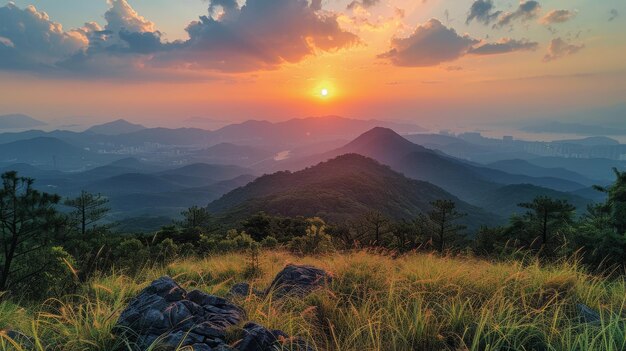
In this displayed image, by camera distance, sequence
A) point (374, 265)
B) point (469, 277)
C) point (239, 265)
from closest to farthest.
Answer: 1. point (469, 277)
2. point (374, 265)
3. point (239, 265)

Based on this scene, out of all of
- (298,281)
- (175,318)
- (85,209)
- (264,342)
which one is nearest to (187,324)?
(175,318)

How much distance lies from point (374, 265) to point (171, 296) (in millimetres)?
4844

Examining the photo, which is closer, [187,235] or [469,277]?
[469,277]

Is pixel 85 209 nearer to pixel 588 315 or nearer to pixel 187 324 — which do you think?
pixel 187 324

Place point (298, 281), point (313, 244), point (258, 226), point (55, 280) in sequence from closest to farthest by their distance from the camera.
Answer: point (298, 281) < point (55, 280) < point (313, 244) < point (258, 226)

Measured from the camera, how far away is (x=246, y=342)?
12.5 feet

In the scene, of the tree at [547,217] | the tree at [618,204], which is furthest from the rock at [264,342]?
the tree at [547,217]

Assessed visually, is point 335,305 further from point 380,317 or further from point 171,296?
point 171,296

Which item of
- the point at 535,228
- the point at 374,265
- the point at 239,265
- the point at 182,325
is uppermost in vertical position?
the point at 182,325

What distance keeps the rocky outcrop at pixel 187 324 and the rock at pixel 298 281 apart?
1867mm

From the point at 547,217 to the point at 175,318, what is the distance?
3528cm

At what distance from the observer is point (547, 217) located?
1206 inches

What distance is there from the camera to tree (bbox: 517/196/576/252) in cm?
2900

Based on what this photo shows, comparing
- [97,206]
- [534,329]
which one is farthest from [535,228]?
[97,206]
